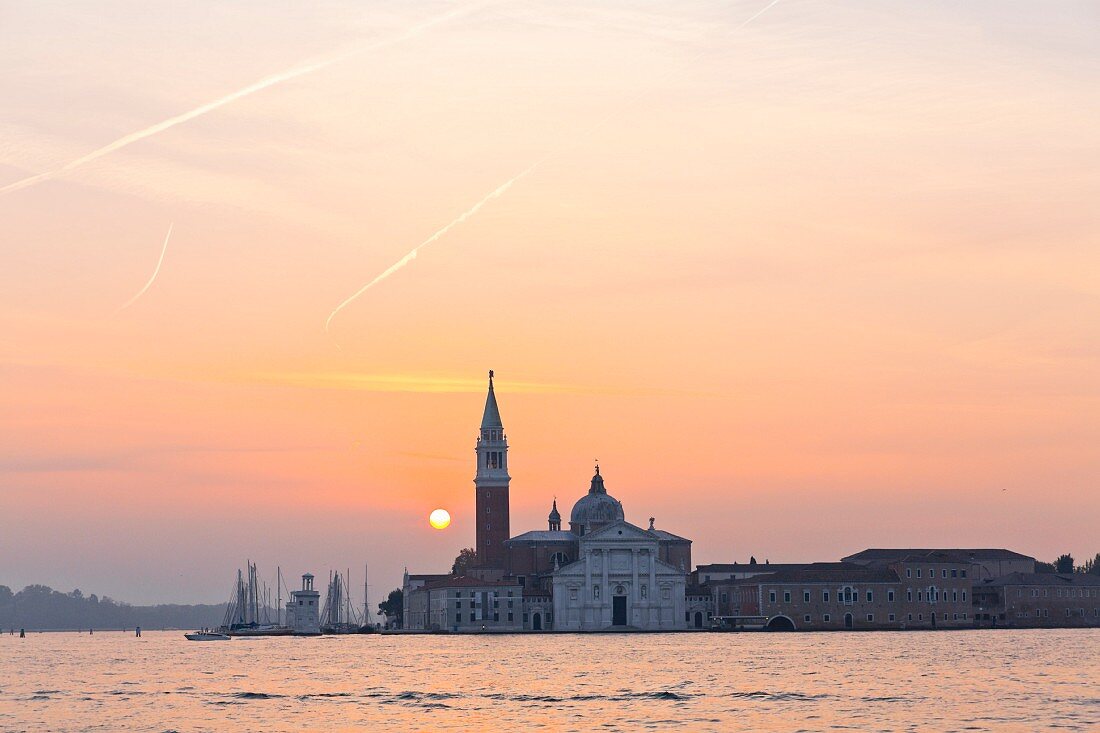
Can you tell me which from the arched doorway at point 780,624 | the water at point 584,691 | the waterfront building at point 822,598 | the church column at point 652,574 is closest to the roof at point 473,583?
the church column at point 652,574

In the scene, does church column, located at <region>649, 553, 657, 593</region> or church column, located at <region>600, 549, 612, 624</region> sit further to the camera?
church column, located at <region>649, 553, 657, 593</region>

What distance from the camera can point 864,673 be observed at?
2704 inches

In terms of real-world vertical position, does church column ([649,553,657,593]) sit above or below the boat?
above

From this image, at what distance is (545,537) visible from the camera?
155000 mm

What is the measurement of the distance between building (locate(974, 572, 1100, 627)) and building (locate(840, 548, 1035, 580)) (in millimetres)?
5843

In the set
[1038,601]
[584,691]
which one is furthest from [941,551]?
[584,691]

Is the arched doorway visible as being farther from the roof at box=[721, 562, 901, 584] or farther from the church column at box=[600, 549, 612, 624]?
the church column at box=[600, 549, 612, 624]

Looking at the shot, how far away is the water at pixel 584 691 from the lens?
4856 centimetres

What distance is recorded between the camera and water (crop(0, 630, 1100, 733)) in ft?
159

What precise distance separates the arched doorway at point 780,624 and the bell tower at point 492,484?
2451 centimetres

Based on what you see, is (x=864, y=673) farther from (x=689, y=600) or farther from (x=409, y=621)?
(x=409, y=621)

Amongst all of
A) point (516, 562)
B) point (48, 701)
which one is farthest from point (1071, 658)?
point (516, 562)

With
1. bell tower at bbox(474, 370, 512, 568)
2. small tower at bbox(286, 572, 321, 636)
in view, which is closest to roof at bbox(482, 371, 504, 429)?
bell tower at bbox(474, 370, 512, 568)

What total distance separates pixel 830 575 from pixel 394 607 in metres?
59.9
